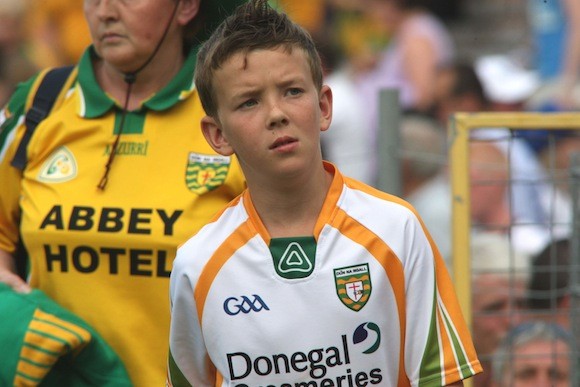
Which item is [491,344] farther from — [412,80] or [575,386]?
[412,80]

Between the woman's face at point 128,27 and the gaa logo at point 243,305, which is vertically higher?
the woman's face at point 128,27

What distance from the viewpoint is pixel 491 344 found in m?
5.34

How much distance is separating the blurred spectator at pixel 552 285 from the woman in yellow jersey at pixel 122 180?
1835 millimetres

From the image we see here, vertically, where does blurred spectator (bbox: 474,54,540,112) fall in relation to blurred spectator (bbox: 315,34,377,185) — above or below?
above

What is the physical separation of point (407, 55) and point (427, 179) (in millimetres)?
2862

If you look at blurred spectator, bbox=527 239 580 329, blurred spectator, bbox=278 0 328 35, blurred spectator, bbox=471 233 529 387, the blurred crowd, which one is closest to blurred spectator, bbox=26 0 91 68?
the blurred crowd

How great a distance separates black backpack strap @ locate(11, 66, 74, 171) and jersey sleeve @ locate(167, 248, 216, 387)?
3.32ft

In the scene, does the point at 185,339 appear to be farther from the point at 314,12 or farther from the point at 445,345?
the point at 314,12

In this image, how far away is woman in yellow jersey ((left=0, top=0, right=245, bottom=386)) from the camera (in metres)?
3.89

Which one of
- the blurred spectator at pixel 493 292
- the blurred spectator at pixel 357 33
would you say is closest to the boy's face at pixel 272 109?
the blurred spectator at pixel 493 292

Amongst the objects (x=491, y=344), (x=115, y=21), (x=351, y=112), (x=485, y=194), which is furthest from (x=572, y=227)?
(x=351, y=112)

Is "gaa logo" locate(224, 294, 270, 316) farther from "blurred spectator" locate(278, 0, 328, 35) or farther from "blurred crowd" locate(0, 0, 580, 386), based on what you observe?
"blurred spectator" locate(278, 0, 328, 35)

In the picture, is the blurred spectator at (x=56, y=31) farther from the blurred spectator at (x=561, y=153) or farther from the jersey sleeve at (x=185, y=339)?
the jersey sleeve at (x=185, y=339)

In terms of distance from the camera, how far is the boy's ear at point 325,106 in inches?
131
